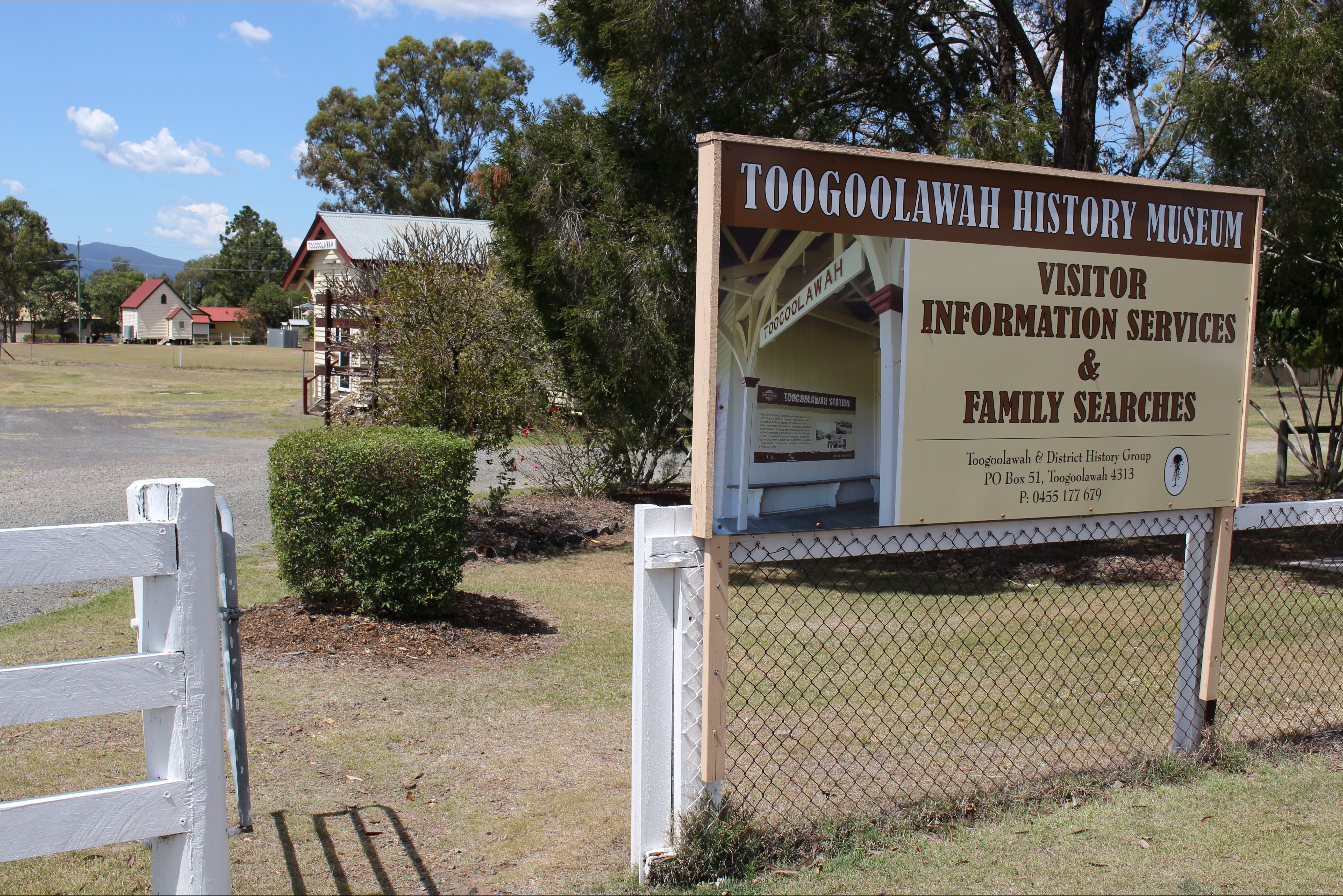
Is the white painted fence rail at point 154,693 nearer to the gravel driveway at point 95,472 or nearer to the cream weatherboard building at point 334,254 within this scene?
the gravel driveway at point 95,472

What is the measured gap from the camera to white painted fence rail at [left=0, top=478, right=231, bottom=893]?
227 centimetres

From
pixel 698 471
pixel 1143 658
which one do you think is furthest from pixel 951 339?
pixel 1143 658

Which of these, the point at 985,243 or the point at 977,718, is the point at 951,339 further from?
the point at 977,718

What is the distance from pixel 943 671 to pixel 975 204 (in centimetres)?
345

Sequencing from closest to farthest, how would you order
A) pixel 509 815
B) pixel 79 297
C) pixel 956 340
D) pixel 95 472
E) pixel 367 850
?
pixel 367 850 < pixel 956 340 < pixel 509 815 < pixel 95 472 < pixel 79 297

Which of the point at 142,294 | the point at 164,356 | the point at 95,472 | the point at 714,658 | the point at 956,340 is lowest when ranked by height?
the point at 95,472

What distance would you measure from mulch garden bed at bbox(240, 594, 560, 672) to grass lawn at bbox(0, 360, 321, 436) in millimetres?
16897

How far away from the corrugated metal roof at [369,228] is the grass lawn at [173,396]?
4775 mm

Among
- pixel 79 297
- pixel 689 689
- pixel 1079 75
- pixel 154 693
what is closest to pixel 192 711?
pixel 154 693

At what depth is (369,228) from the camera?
29.3 m

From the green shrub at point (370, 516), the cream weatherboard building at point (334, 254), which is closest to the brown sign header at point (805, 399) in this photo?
the green shrub at point (370, 516)

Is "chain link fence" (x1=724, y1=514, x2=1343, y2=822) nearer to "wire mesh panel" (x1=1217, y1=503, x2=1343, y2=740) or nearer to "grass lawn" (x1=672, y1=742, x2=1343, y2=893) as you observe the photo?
"wire mesh panel" (x1=1217, y1=503, x2=1343, y2=740)

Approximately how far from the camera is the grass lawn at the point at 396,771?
3.53m

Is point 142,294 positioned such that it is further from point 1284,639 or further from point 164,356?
point 1284,639
